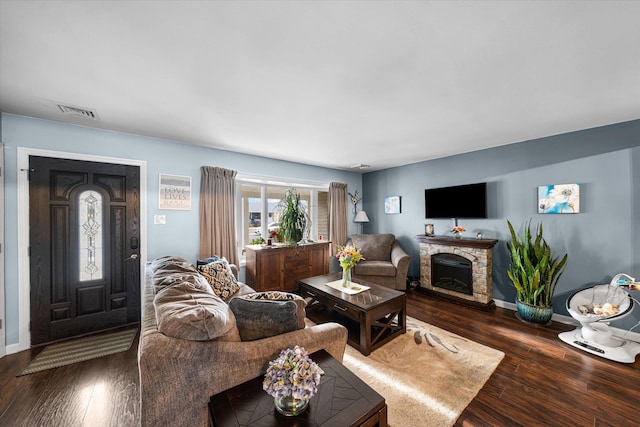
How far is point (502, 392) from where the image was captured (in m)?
1.87

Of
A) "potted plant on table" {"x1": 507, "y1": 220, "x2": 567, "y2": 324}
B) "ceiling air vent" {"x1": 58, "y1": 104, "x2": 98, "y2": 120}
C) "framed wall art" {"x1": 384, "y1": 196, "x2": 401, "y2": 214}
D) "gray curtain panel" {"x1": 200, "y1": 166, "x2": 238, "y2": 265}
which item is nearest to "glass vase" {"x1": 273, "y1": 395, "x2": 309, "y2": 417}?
"gray curtain panel" {"x1": 200, "y1": 166, "x2": 238, "y2": 265}

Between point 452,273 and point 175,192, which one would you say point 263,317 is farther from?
point 452,273

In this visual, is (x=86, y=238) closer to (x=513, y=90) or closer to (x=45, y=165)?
(x=45, y=165)

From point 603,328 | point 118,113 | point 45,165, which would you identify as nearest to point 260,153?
point 118,113

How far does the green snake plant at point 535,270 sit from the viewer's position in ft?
9.52

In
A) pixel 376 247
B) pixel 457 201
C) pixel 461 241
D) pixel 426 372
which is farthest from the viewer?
pixel 376 247

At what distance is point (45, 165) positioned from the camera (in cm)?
250

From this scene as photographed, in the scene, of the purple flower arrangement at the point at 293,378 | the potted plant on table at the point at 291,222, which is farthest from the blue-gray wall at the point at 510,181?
the purple flower arrangement at the point at 293,378

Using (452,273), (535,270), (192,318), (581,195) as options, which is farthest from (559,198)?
(192,318)

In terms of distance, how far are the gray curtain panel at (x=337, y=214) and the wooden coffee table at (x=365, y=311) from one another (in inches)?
77.3

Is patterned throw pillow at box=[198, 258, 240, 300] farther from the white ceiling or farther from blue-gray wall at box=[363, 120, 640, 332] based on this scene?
blue-gray wall at box=[363, 120, 640, 332]

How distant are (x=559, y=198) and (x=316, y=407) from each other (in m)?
3.91

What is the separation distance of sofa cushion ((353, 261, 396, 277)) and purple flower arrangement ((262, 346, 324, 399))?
3227 mm

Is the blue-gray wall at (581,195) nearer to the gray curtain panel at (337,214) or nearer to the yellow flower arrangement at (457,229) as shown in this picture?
the yellow flower arrangement at (457,229)
